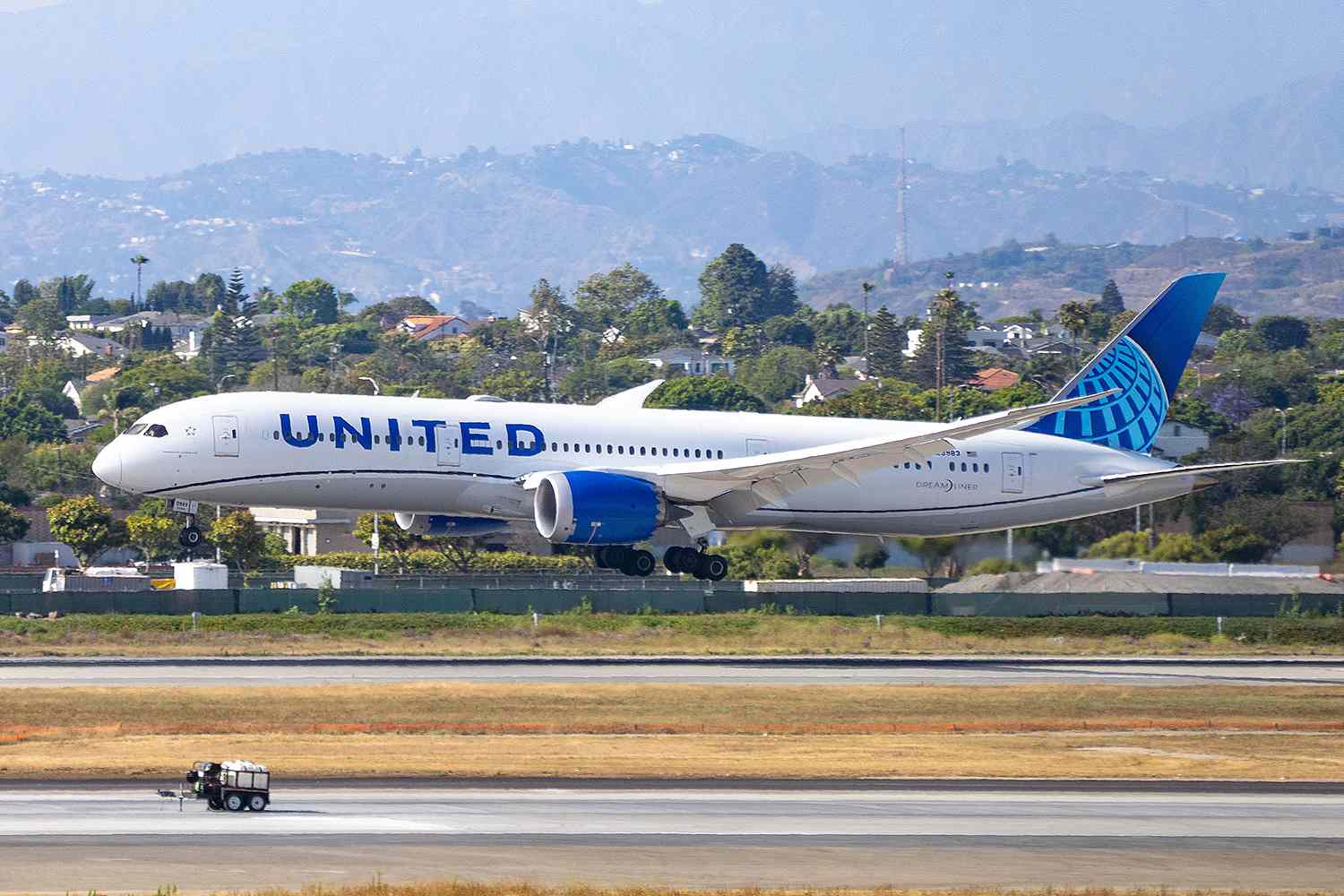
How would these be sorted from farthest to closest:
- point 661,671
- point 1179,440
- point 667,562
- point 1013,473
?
point 1179,440, point 1013,473, point 667,562, point 661,671

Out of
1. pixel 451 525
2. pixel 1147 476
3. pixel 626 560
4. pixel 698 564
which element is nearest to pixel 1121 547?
pixel 1147 476

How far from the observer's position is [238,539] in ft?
288

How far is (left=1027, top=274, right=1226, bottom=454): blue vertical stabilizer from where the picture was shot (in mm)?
58750

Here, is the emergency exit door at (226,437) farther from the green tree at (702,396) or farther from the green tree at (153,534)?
the green tree at (702,396)

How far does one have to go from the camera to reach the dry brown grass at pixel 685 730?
30.4 meters

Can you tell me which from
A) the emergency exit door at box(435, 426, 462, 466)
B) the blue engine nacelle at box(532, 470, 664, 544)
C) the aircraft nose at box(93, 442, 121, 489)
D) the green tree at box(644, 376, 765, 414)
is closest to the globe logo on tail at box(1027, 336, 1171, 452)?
the blue engine nacelle at box(532, 470, 664, 544)

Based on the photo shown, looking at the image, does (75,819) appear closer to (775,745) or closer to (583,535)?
(775,745)

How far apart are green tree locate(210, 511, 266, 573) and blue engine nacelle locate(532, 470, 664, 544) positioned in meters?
39.3

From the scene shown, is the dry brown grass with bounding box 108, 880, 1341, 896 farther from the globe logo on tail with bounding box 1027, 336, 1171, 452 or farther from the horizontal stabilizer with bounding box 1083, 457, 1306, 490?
the globe logo on tail with bounding box 1027, 336, 1171, 452

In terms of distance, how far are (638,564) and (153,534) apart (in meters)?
46.1

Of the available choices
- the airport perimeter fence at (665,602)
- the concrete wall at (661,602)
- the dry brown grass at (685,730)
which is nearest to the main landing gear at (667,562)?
the airport perimeter fence at (665,602)

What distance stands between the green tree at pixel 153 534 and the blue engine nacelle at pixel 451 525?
4195cm

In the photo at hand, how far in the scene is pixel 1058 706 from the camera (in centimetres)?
4056

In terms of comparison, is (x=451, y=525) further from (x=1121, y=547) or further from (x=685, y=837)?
(x=685, y=837)
